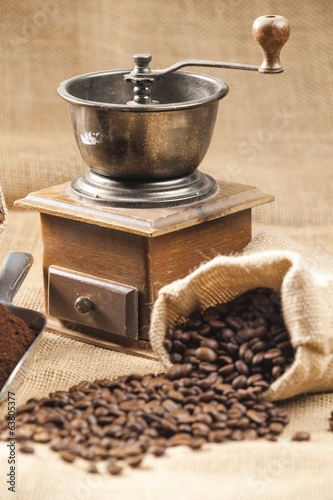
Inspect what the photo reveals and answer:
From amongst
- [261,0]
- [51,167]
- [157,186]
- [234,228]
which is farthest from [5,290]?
[261,0]

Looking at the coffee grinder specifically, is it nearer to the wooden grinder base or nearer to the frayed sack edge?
the wooden grinder base

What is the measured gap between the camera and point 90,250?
2418 millimetres

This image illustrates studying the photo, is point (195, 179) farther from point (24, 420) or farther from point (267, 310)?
point (24, 420)

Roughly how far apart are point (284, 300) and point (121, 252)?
55 cm

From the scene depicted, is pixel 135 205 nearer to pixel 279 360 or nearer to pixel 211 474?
pixel 279 360

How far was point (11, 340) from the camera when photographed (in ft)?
7.11

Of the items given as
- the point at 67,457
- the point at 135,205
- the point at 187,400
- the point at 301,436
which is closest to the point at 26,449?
the point at 67,457

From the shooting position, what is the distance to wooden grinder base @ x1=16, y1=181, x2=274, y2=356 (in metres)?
2.30

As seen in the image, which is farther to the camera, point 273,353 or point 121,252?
point 121,252

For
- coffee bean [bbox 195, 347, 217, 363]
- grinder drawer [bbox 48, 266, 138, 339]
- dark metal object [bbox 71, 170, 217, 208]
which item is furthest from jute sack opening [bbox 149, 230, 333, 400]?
dark metal object [bbox 71, 170, 217, 208]

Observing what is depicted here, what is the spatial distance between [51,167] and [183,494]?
7.38 feet

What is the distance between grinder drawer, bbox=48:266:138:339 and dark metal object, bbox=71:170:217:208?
224 millimetres

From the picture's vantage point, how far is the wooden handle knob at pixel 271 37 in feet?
7.26

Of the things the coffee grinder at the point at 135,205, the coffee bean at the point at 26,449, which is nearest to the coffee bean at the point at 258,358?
the coffee grinder at the point at 135,205
